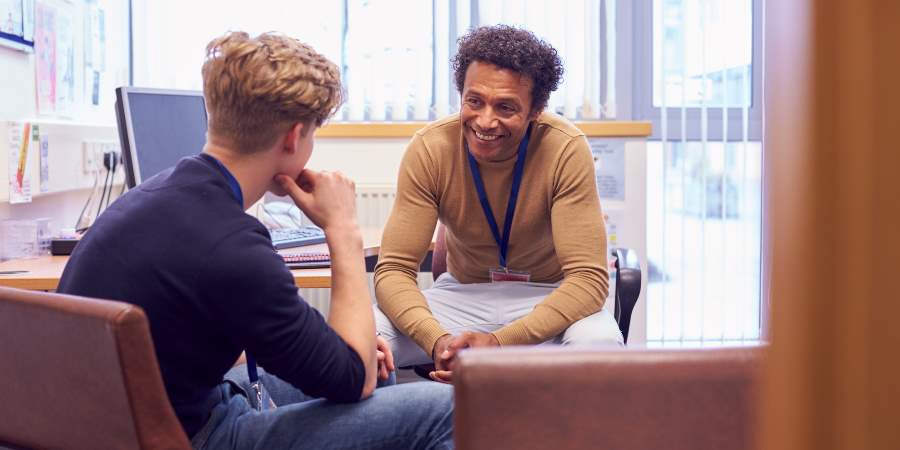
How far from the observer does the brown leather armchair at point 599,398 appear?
84cm

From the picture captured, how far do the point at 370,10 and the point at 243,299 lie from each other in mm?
2558

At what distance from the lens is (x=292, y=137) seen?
55.9 inches

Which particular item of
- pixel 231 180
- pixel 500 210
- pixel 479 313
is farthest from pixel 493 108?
pixel 231 180

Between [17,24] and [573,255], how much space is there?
1666 mm

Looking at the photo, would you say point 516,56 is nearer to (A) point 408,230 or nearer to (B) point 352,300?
(A) point 408,230

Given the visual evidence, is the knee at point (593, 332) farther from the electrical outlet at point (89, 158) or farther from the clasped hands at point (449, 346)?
the electrical outlet at point (89, 158)

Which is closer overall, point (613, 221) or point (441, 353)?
point (441, 353)

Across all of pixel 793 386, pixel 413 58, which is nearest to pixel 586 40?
pixel 413 58

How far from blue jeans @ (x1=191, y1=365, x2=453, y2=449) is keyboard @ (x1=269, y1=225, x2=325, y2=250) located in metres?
1.09

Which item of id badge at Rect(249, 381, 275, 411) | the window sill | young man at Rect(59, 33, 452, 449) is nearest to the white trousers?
id badge at Rect(249, 381, 275, 411)

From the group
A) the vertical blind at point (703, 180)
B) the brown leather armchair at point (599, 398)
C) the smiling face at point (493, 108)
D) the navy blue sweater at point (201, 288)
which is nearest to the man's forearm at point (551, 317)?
the smiling face at point (493, 108)

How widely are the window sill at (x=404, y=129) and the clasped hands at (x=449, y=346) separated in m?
1.69

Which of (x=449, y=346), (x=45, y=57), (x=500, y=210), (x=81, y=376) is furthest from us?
(x=45, y=57)

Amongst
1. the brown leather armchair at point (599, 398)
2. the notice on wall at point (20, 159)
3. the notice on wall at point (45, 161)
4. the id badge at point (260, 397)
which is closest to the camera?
the brown leather armchair at point (599, 398)
